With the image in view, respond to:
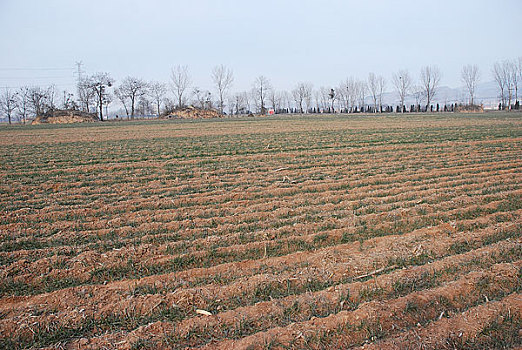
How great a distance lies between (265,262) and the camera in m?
4.45

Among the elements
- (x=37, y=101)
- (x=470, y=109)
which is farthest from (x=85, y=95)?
(x=470, y=109)

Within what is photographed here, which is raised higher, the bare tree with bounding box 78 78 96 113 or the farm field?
the bare tree with bounding box 78 78 96 113

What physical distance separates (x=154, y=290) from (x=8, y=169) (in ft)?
34.7

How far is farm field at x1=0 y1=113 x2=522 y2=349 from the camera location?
10.1 ft

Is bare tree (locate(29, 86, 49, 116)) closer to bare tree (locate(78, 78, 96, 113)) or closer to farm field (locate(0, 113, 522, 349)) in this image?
bare tree (locate(78, 78, 96, 113))

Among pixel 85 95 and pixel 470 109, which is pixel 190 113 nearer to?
pixel 85 95

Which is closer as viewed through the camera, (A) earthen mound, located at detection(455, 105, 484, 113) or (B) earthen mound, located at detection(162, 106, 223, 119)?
(B) earthen mound, located at detection(162, 106, 223, 119)

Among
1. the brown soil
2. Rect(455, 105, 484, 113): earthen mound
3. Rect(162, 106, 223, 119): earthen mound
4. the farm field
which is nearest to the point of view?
the farm field

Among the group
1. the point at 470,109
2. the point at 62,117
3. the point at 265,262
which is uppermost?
the point at 62,117

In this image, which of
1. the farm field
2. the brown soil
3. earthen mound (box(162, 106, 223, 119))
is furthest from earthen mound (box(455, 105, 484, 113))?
the brown soil

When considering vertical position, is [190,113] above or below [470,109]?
above

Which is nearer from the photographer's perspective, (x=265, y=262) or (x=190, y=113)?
(x=265, y=262)

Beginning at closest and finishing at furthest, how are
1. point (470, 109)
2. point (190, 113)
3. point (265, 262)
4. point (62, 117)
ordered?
point (265, 262), point (62, 117), point (190, 113), point (470, 109)

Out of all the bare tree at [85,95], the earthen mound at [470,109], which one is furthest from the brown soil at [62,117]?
the earthen mound at [470,109]
